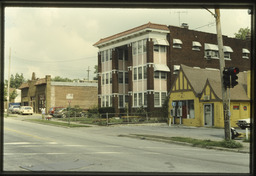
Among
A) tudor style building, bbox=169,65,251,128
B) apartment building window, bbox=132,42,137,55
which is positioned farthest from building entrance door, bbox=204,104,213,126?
apartment building window, bbox=132,42,137,55

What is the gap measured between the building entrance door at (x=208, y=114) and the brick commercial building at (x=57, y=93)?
110ft

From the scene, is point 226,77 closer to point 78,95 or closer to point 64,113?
point 64,113

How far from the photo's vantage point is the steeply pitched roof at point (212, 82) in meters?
33.1

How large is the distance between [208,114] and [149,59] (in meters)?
12.3

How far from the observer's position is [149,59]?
137ft

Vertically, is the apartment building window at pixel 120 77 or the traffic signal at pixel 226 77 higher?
the apartment building window at pixel 120 77

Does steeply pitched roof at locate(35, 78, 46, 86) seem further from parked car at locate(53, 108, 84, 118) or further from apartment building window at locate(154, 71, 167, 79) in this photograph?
apartment building window at locate(154, 71, 167, 79)

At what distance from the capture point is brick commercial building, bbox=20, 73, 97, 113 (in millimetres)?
62719

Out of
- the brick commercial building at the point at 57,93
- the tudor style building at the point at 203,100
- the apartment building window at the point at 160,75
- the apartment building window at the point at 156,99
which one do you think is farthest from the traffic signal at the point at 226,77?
the brick commercial building at the point at 57,93

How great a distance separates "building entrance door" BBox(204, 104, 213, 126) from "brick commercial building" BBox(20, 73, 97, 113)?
33659mm

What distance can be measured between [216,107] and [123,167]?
24109 mm

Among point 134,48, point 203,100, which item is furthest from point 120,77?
point 203,100

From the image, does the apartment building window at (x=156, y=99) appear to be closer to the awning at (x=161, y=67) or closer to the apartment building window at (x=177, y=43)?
the awning at (x=161, y=67)

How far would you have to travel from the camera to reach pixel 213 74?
3900cm
